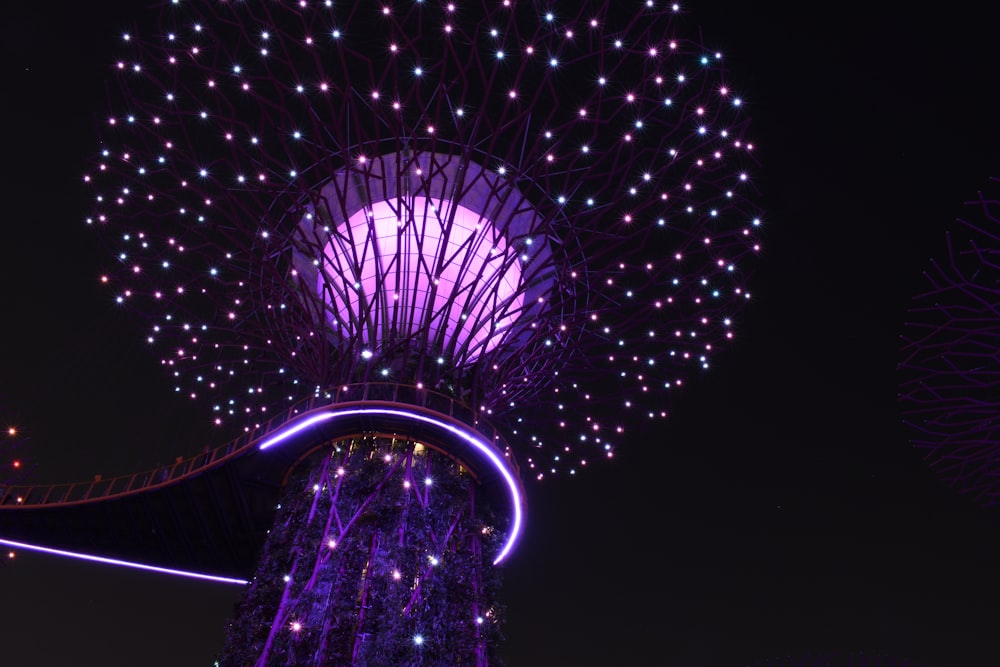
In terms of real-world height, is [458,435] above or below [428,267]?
below

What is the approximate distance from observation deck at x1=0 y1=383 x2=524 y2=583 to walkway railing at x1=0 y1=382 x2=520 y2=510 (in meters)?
0.04

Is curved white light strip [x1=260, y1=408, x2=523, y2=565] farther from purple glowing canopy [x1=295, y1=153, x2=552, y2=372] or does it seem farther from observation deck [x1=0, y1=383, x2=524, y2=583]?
purple glowing canopy [x1=295, y1=153, x2=552, y2=372]

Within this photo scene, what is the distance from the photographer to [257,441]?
22766 millimetres

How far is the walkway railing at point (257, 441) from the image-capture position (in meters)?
22.1

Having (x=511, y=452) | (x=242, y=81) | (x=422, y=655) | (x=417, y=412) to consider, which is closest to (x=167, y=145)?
(x=242, y=81)

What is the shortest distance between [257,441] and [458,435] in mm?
6072

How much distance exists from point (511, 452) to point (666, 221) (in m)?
8.03

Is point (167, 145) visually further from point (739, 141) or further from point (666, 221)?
point (739, 141)

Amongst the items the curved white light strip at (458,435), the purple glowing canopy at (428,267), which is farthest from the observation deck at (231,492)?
the purple glowing canopy at (428,267)

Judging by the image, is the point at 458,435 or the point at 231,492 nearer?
the point at 458,435

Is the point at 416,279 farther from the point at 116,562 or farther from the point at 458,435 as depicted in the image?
the point at 116,562

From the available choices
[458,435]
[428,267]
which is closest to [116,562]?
[458,435]

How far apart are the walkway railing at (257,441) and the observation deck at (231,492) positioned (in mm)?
36

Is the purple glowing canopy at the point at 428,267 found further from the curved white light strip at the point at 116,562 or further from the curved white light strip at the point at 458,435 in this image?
the curved white light strip at the point at 116,562
